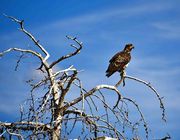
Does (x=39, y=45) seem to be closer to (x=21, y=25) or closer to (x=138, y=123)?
(x=21, y=25)

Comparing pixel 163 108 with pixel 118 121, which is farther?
pixel 163 108

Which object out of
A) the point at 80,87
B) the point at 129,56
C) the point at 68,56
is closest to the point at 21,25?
the point at 68,56

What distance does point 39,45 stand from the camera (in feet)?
30.1

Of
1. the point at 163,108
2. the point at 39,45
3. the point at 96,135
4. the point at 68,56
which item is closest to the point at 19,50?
the point at 39,45

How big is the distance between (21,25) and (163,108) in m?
3.83

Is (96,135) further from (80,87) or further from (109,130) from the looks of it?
(80,87)

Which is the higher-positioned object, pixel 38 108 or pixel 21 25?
pixel 21 25

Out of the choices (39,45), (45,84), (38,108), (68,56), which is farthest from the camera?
(39,45)

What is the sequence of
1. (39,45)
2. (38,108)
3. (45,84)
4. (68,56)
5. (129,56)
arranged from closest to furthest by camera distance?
(38,108), (45,84), (68,56), (39,45), (129,56)

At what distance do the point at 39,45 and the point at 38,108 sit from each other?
8.03 ft

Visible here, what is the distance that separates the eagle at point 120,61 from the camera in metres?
9.66

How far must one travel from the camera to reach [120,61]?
991 cm

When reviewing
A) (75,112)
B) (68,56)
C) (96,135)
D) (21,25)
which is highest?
(21,25)

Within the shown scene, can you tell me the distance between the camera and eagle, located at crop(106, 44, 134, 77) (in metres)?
9.66
